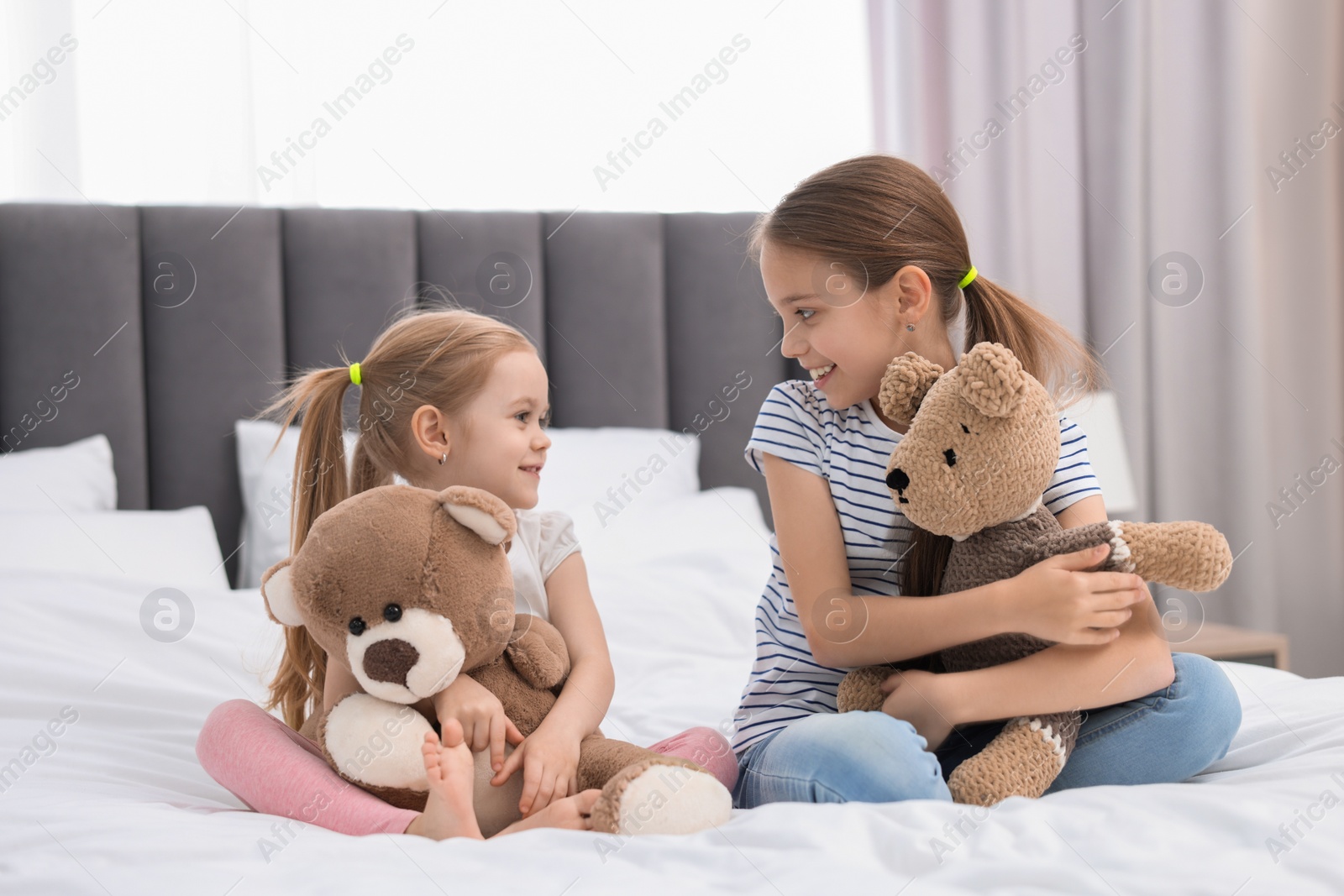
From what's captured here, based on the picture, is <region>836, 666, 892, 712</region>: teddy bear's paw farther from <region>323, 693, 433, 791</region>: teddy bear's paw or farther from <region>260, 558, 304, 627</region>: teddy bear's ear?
<region>260, 558, 304, 627</region>: teddy bear's ear

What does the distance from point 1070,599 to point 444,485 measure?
62 centimetres

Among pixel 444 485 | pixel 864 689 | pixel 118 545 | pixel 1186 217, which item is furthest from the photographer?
pixel 1186 217

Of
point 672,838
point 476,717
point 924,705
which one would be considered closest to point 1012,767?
point 924,705

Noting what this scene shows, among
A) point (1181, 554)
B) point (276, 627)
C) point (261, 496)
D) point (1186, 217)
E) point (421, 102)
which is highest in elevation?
point (421, 102)

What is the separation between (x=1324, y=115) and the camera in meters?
2.23

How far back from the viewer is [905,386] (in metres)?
0.93

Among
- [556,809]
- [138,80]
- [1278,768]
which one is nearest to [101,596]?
[556,809]

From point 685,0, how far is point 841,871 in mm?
2155

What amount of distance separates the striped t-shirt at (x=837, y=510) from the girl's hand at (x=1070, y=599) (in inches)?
6.5

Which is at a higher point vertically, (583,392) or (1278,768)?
(583,392)

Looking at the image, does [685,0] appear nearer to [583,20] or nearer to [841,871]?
[583,20]

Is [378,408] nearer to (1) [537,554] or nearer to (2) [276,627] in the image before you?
(1) [537,554]

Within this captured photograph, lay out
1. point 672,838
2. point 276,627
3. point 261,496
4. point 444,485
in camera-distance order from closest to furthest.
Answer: point 672,838 → point 444,485 → point 276,627 → point 261,496

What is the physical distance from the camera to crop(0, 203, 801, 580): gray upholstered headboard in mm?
1981
